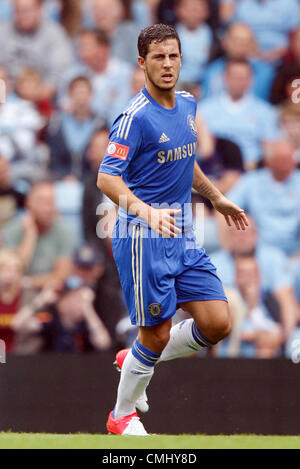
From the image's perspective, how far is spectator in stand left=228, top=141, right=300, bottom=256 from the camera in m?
8.48

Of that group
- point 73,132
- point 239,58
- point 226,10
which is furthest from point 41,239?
point 226,10

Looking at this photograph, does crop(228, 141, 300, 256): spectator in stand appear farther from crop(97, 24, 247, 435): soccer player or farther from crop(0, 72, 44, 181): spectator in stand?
crop(97, 24, 247, 435): soccer player

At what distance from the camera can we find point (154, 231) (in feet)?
16.9

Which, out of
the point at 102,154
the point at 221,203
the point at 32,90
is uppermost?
the point at 32,90

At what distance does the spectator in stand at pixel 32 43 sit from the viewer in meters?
9.14

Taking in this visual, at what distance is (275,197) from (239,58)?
5.11 ft

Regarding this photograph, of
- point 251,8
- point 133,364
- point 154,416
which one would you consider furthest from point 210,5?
point 133,364

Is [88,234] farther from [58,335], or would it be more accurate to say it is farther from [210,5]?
[210,5]

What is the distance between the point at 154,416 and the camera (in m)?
7.32

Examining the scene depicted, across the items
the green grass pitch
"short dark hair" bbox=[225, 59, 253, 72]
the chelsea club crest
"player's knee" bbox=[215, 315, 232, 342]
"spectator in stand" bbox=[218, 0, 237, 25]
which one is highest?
"spectator in stand" bbox=[218, 0, 237, 25]

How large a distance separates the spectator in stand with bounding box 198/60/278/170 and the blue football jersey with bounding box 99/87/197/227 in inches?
132

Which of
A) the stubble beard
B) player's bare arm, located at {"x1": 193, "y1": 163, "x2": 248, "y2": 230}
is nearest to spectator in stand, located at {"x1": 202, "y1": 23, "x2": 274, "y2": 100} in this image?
player's bare arm, located at {"x1": 193, "y1": 163, "x2": 248, "y2": 230}

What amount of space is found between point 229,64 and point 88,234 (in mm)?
2313

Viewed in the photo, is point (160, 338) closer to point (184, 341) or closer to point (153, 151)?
point (184, 341)
